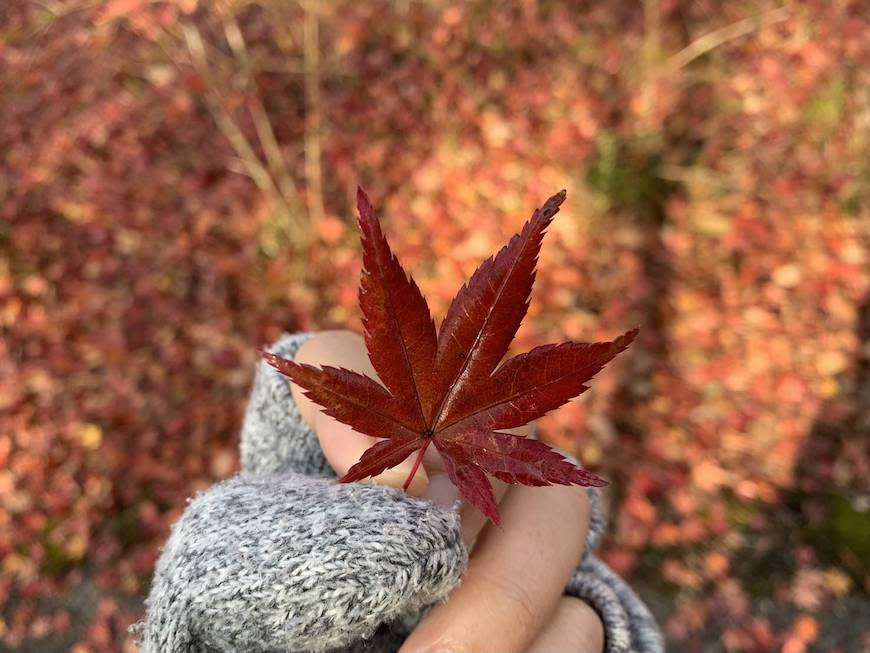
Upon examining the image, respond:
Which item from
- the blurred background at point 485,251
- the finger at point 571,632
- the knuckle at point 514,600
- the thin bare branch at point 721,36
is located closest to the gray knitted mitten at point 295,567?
the knuckle at point 514,600

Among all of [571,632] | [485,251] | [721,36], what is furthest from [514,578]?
[721,36]

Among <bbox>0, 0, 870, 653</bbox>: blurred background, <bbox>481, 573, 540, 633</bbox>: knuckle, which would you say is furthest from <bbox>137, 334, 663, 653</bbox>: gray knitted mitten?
<bbox>0, 0, 870, 653</bbox>: blurred background

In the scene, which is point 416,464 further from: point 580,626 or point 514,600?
point 580,626

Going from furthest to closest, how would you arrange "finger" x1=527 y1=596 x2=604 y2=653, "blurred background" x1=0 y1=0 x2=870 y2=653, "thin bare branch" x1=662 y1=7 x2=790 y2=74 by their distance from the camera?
"thin bare branch" x1=662 y1=7 x2=790 y2=74, "blurred background" x1=0 y1=0 x2=870 y2=653, "finger" x1=527 y1=596 x2=604 y2=653

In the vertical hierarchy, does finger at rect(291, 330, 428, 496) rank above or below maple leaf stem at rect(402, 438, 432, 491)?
above

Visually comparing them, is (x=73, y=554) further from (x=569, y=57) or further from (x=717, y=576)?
(x=569, y=57)

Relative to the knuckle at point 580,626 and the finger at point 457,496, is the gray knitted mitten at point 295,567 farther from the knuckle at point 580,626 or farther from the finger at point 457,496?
the knuckle at point 580,626

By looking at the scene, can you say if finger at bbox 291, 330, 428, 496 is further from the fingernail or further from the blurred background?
the blurred background
